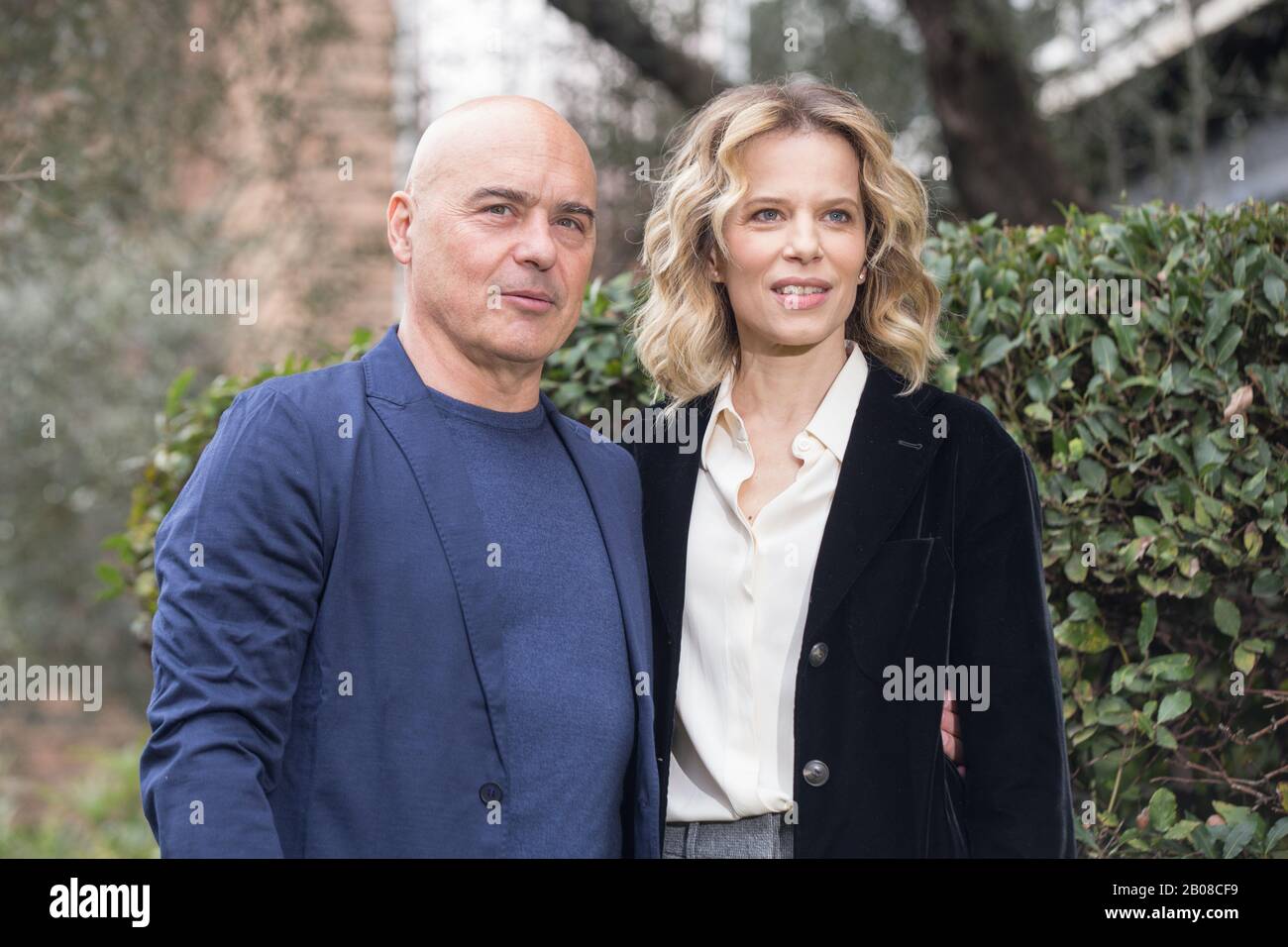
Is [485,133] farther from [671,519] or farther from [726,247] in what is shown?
[671,519]

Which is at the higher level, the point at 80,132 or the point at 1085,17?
the point at 1085,17

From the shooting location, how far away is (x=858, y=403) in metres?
2.68

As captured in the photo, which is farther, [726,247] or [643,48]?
[643,48]

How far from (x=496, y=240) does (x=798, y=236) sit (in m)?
0.58

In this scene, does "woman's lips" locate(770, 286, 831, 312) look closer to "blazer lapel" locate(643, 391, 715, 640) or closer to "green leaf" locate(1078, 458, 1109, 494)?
"blazer lapel" locate(643, 391, 715, 640)

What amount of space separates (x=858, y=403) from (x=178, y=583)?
1.32 meters

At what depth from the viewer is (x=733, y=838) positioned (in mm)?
2488

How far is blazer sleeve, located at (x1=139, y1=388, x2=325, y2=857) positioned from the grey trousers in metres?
0.76

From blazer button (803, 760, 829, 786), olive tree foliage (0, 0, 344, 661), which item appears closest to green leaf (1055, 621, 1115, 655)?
blazer button (803, 760, 829, 786)

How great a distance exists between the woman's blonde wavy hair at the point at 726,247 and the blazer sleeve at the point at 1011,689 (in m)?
0.38

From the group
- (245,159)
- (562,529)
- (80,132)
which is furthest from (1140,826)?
(245,159)

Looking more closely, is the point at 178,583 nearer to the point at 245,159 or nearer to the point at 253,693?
the point at 253,693

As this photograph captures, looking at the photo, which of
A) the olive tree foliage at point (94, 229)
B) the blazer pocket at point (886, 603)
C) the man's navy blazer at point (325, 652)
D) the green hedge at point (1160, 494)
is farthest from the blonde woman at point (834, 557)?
the olive tree foliage at point (94, 229)

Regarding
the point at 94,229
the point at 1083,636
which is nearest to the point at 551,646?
the point at 1083,636
